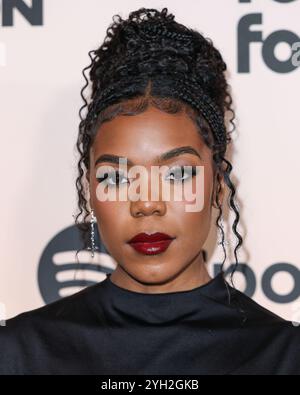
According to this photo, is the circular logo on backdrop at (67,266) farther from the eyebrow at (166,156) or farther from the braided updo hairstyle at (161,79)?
the eyebrow at (166,156)

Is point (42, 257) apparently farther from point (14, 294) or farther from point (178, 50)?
point (178, 50)

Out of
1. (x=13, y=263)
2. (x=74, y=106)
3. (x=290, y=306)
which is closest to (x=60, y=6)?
(x=74, y=106)

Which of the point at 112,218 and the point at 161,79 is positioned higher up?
the point at 161,79

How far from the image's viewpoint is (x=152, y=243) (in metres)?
1.34

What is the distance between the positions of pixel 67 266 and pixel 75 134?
32 centimetres

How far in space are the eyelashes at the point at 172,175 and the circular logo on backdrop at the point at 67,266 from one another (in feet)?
1.41

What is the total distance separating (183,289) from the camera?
1.45 metres

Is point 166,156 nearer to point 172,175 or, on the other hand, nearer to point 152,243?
point 172,175

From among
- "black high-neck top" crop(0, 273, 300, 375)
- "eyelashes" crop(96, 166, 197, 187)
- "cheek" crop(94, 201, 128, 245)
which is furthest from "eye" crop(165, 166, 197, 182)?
"black high-neck top" crop(0, 273, 300, 375)

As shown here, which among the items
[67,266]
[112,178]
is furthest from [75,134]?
[112,178]

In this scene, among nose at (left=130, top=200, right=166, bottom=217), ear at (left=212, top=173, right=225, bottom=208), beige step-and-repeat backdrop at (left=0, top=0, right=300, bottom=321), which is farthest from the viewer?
beige step-and-repeat backdrop at (left=0, top=0, right=300, bottom=321)

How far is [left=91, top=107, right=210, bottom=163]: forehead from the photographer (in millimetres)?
1349

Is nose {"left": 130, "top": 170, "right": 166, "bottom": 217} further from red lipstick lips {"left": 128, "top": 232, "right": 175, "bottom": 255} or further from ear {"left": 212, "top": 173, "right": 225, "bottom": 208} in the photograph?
ear {"left": 212, "top": 173, "right": 225, "bottom": 208}

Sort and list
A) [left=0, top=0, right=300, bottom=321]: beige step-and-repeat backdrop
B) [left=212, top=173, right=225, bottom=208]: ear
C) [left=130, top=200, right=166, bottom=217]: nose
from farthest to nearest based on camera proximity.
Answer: [left=0, top=0, right=300, bottom=321]: beige step-and-repeat backdrop, [left=212, top=173, right=225, bottom=208]: ear, [left=130, top=200, right=166, bottom=217]: nose
